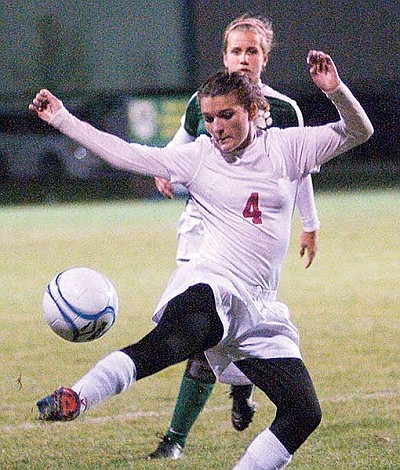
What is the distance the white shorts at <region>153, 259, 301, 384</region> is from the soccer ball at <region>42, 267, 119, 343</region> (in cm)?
24

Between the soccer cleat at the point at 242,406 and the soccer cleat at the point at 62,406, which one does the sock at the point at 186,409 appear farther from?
the soccer cleat at the point at 62,406

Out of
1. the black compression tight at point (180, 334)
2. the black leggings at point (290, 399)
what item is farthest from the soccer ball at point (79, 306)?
the black leggings at point (290, 399)

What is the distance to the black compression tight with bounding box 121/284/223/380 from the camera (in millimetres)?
4102

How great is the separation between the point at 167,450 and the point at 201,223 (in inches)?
40.9

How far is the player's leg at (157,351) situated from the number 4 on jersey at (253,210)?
364mm

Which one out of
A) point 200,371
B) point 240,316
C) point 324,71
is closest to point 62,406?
point 240,316

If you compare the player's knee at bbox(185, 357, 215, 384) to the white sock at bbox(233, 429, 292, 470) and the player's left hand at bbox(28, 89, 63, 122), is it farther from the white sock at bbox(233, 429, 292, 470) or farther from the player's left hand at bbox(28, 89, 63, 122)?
the player's left hand at bbox(28, 89, 63, 122)

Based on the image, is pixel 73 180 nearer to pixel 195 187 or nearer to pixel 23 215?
pixel 23 215

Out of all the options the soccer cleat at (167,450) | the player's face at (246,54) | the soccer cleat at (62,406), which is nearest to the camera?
the soccer cleat at (62,406)

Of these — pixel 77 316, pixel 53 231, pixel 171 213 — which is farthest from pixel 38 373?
pixel 171 213

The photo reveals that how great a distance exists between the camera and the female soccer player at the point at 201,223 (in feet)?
17.5

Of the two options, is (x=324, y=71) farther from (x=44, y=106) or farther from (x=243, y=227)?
(x=44, y=106)

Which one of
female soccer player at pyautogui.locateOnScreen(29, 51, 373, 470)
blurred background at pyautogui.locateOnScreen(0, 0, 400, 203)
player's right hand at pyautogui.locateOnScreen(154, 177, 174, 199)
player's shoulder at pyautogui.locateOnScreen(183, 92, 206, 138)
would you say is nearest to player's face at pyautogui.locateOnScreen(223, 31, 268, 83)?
player's shoulder at pyautogui.locateOnScreen(183, 92, 206, 138)

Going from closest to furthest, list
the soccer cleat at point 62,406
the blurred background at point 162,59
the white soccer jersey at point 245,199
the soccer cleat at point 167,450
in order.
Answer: the soccer cleat at point 62,406
the white soccer jersey at point 245,199
the soccer cleat at point 167,450
the blurred background at point 162,59
